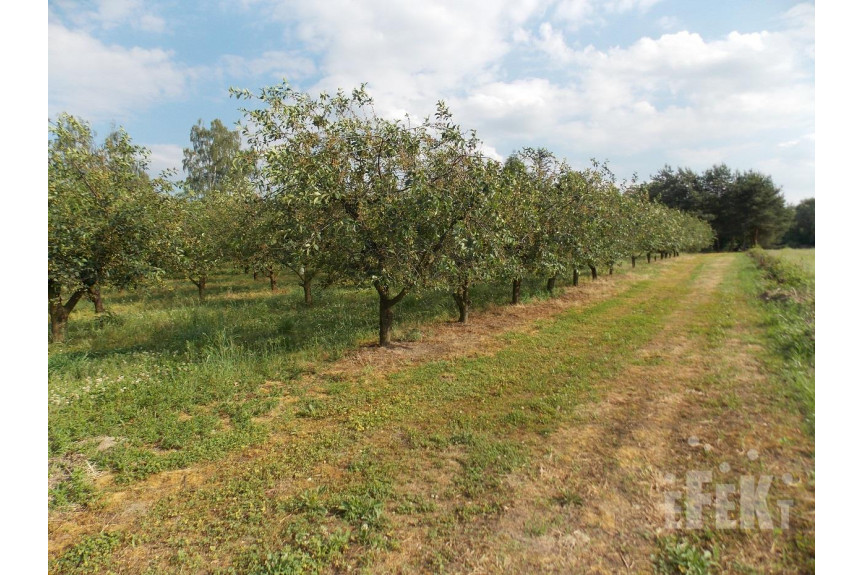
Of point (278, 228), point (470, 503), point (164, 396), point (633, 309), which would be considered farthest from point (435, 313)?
point (470, 503)

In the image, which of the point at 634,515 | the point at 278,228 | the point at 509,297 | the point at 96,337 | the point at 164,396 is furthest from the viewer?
the point at 509,297

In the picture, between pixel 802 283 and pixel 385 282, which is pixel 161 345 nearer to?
pixel 385 282

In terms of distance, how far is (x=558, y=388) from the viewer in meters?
7.39

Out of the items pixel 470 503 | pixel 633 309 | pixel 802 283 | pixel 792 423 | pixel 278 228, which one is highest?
pixel 278 228

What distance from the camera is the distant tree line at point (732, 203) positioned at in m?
61.2

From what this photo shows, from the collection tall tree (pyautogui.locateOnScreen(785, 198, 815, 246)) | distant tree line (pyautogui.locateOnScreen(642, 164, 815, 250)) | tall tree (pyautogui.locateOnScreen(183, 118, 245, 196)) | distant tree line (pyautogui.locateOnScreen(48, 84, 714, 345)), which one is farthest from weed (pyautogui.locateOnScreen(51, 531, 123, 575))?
distant tree line (pyautogui.locateOnScreen(642, 164, 815, 250))

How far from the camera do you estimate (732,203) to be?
67.5 meters

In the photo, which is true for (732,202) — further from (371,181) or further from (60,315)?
(60,315)

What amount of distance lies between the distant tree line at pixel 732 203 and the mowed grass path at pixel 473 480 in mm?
57793

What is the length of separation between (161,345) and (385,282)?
271 inches

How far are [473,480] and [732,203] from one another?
83.5 metres

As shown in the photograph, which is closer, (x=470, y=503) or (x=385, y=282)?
(x=470, y=503)

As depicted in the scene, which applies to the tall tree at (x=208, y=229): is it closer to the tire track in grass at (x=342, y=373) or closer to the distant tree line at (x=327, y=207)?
the distant tree line at (x=327, y=207)

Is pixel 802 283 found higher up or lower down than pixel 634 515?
higher up
